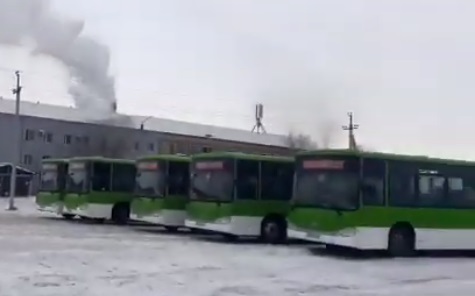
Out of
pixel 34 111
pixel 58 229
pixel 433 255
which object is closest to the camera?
pixel 433 255

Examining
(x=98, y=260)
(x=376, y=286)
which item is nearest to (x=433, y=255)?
(x=376, y=286)

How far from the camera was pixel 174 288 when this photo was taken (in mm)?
13242

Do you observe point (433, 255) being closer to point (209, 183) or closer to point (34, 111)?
point (209, 183)

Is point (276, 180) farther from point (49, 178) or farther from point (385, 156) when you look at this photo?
point (49, 178)

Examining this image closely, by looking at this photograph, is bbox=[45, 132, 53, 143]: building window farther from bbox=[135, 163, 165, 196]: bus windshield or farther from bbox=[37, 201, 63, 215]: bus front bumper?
bbox=[135, 163, 165, 196]: bus windshield

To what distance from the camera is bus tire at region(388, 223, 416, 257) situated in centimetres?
2072

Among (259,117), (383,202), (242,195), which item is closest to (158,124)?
(259,117)

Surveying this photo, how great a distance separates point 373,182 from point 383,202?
61 cm

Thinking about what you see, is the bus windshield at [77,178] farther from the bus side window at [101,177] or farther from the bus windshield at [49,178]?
the bus windshield at [49,178]

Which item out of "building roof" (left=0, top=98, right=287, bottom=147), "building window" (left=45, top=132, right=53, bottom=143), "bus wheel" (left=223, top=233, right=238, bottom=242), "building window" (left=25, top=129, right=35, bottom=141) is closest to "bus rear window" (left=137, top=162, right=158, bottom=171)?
"bus wheel" (left=223, top=233, right=238, bottom=242)

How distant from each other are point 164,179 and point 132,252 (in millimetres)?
8340

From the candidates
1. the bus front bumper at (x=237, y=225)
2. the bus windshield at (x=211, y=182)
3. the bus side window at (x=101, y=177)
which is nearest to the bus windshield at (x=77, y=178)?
the bus side window at (x=101, y=177)

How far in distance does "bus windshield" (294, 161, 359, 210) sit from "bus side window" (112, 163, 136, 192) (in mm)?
12618

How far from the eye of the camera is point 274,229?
24.2 meters
